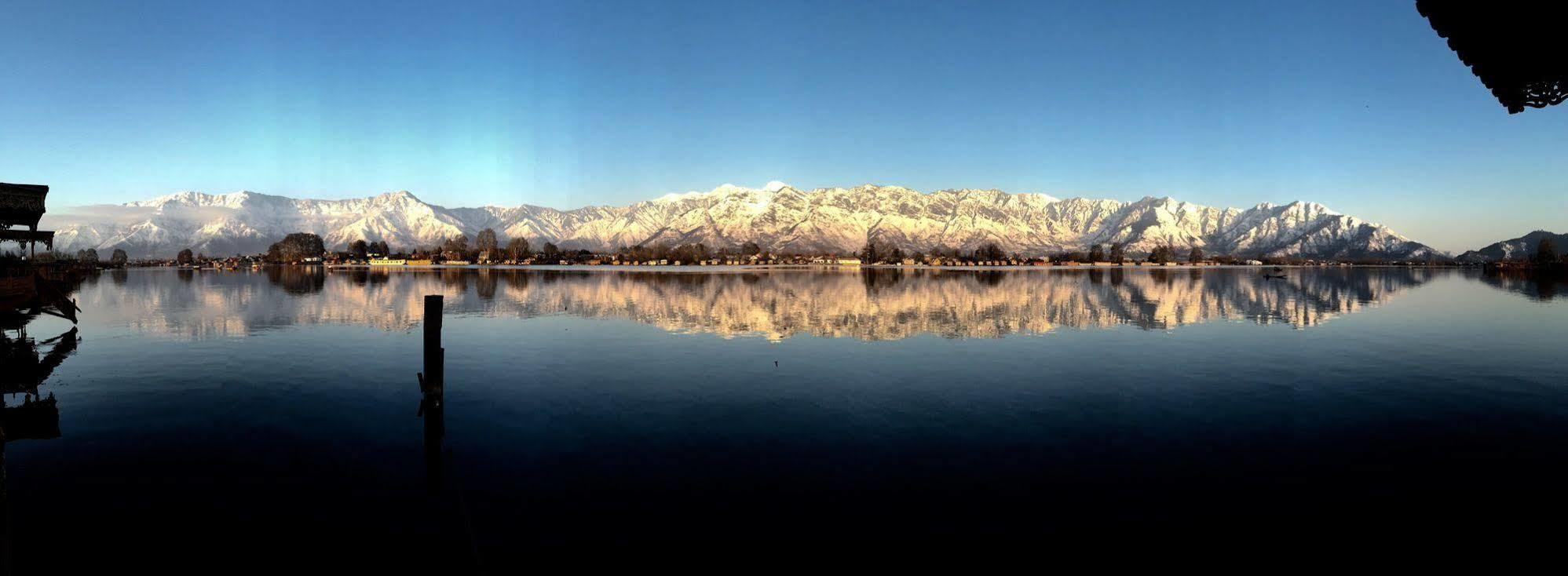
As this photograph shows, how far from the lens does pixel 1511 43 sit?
508 inches

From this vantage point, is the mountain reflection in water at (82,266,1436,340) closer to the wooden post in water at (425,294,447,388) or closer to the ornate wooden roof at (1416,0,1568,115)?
the wooden post in water at (425,294,447,388)


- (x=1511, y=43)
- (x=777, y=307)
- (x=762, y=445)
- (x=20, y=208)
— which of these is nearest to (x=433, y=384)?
(x=762, y=445)

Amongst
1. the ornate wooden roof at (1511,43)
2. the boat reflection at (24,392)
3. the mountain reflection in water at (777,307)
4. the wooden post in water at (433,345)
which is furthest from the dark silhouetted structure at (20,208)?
the ornate wooden roof at (1511,43)

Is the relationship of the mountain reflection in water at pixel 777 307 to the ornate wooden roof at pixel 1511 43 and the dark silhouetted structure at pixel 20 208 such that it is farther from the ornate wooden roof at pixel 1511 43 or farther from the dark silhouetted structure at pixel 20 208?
the ornate wooden roof at pixel 1511 43

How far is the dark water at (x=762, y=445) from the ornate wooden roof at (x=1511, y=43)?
8.58m

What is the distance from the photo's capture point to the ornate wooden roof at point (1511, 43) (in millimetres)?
11930

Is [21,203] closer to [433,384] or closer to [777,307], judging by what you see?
[433,384]

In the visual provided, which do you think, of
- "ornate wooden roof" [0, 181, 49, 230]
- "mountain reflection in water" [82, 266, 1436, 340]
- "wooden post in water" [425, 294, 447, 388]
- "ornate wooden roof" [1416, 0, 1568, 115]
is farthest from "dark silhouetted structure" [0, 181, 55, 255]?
"ornate wooden roof" [1416, 0, 1568, 115]

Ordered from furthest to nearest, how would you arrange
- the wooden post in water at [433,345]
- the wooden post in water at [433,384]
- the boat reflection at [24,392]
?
the wooden post in water at [433,345] → the wooden post in water at [433,384] → the boat reflection at [24,392]

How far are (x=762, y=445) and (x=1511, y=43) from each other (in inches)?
687

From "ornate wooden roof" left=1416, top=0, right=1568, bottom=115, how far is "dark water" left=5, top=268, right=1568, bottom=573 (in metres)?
8.58

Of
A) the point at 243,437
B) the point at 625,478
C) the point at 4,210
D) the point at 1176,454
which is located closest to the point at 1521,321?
the point at 1176,454

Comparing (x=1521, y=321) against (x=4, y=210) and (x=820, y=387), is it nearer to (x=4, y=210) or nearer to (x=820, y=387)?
(x=820, y=387)

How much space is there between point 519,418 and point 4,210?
45.6 m
